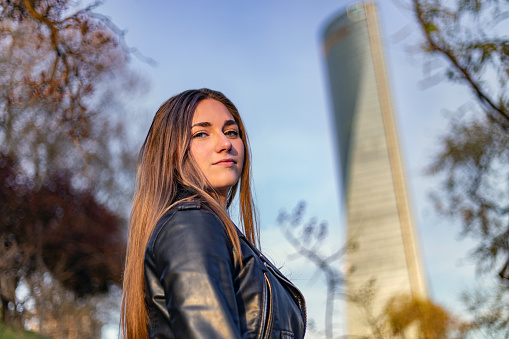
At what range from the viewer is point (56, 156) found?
49.8 feet

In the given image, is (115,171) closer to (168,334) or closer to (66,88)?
(66,88)

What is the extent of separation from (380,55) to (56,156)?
84.9m

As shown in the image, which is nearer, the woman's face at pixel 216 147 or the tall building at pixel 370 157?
the woman's face at pixel 216 147

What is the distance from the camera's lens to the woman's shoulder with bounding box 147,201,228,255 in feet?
4.24

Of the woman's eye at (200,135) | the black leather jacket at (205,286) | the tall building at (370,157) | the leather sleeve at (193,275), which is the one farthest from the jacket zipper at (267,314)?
the tall building at (370,157)

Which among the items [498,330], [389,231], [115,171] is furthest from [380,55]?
[498,330]

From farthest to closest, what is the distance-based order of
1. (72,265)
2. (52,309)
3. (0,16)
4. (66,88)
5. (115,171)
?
(115,171) < (72,265) < (52,309) < (66,88) < (0,16)

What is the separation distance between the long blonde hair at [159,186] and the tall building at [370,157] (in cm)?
8108

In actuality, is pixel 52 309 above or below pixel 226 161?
below

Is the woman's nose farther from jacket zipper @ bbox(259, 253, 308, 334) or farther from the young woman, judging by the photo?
jacket zipper @ bbox(259, 253, 308, 334)

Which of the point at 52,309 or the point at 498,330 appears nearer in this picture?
the point at 498,330

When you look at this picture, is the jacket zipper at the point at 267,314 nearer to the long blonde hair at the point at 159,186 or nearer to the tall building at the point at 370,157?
the long blonde hair at the point at 159,186

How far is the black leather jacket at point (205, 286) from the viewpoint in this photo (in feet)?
3.92

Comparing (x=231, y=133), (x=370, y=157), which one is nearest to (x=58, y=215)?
(x=231, y=133)
